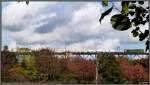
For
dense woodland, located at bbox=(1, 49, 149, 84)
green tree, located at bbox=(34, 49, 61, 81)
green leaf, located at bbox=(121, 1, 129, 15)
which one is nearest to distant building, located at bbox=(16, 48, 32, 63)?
dense woodland, located at bbox=(1, 49, 149, 84)

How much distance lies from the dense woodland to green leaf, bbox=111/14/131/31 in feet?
114

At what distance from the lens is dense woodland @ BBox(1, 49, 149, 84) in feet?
125

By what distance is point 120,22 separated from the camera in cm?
163

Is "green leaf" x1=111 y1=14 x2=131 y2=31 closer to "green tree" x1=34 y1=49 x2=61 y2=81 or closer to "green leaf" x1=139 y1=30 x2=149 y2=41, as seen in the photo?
"green leaf" x1=139 y1=30 x2=149 y2=41

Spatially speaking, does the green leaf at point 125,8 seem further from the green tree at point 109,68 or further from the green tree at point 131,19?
the green tree at point 109,68

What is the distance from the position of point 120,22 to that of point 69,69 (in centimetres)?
3789

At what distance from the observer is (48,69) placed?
40.9 meters

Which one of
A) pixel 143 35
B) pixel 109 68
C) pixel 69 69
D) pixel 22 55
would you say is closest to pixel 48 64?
pixel 69 69

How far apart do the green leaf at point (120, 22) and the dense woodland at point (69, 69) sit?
114 feet

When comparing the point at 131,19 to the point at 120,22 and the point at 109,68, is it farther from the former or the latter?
the point at 109,68

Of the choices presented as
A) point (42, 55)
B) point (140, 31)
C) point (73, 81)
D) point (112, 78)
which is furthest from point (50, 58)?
point (140, 31)

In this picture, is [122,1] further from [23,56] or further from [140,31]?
[23,56]

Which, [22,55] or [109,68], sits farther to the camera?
[109,68]

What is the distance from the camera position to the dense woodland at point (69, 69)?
3804 centimetres
